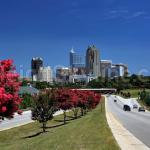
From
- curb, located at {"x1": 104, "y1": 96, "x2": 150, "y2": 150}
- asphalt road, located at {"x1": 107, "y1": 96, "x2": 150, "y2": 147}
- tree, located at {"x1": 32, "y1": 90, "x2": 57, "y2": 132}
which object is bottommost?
asphalt road, located at {"x1": 107, "y1": 96, "x2": 150, "y2": 147}

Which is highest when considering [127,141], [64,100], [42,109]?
[64,100]

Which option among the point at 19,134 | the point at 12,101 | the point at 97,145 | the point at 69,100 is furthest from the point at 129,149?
the point at 69,100

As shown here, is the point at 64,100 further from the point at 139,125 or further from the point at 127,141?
the point at 127,141

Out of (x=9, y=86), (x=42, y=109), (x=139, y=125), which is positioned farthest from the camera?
(x=139, y=125)

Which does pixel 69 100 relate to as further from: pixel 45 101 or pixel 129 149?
pixel 129 149

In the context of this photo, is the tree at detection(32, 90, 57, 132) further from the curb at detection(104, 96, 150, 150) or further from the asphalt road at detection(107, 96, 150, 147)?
the curb at detection(104, 96, 150, 150)

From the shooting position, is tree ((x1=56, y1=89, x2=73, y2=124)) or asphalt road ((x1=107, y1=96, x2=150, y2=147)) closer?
asphalt road ((x1=107, y1=96, x2=150, y2=147))

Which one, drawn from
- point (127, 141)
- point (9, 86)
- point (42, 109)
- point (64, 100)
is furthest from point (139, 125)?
point (9, 86)

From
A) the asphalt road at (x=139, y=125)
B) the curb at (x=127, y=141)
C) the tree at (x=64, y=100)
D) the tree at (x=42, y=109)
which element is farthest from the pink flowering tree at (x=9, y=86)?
the tree at (x=64, y=100)

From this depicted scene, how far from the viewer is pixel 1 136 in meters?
38.5

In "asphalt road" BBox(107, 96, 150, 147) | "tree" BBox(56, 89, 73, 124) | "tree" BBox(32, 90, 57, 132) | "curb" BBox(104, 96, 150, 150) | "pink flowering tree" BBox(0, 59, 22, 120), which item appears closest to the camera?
"pink flowering tree" BBox(0, 59, 22, 120)

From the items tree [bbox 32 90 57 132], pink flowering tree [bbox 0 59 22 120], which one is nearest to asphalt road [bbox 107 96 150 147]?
tree [bbox 32 90 57 132]

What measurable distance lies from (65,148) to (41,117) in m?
24.1

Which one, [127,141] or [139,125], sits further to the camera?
[139,125]
